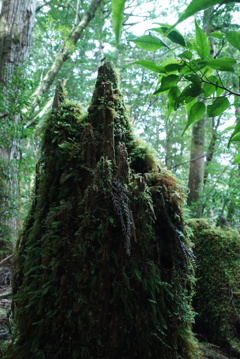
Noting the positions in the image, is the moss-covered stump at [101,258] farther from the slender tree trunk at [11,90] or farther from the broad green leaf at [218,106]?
the slender tree trunk at [11,90]

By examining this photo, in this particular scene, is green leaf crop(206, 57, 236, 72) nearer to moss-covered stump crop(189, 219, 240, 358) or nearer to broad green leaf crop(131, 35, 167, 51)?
broad green leaf crop(131, 35, 167, 51)

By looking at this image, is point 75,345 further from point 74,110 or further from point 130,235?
point 74,110

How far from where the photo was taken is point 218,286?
113 inches

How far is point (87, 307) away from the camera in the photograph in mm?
1458

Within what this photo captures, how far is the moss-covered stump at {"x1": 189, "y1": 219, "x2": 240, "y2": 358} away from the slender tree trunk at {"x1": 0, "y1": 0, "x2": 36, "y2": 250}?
2.74 meters

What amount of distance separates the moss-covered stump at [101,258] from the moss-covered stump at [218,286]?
96 cm

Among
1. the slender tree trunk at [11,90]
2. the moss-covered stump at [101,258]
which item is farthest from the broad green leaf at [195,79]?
the slender tree trunk at [11,90]

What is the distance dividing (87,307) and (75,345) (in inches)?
7.9

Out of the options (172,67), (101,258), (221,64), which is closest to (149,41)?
(172,67)

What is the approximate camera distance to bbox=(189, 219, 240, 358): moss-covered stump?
2.55 m

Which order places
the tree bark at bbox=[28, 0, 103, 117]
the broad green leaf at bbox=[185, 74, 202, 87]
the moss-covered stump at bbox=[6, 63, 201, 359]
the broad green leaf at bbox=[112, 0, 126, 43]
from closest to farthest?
the broad green leaf at bbox=[112, 0, 126, 43] → the broad green leaf at bbox=[185, 74, 202, 87] → the moss-covered stump at bbox=[6, 63, 201, 359] → the tree bark at bbox=[28, 0, 103, 117]

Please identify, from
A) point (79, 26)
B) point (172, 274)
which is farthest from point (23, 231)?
point (79, 26)

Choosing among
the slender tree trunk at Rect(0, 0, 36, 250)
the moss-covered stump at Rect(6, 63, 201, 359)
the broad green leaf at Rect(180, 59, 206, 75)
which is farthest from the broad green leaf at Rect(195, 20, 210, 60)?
the slender tree trunk at Rect(0, 0, 36, 250)

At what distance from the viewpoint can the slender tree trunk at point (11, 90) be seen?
3938 millimetres
